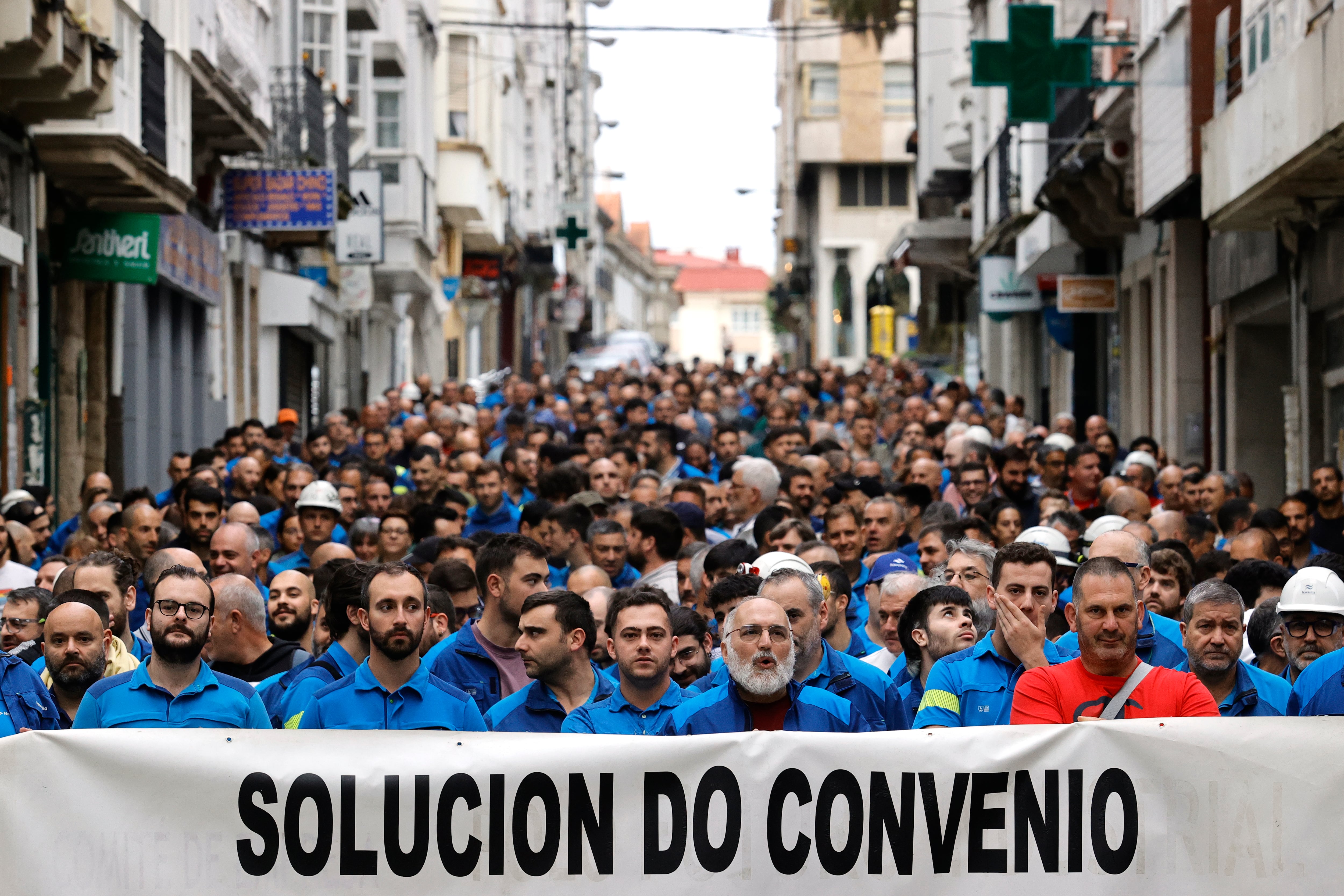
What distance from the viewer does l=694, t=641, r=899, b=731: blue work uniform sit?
746cm

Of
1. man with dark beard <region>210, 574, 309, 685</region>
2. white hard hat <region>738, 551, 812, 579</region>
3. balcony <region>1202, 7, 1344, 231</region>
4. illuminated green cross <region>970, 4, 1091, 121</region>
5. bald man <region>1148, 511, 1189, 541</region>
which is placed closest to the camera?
man with dark beard <region>210, 574, 309, 685</region>

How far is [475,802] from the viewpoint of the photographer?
653cm

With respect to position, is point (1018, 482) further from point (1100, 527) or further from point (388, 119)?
point (388, 119)

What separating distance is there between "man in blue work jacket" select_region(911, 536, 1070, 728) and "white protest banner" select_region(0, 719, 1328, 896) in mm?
523

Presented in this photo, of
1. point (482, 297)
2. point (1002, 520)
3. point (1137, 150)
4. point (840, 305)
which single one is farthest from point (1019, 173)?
point (840, 305)

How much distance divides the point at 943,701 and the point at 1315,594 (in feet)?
5.72

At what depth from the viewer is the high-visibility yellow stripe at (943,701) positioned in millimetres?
Answer: 7117

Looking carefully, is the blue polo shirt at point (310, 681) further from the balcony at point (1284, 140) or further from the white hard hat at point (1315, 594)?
the balcony at point (1284, 140)

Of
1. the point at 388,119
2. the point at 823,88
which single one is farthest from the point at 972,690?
the point at 823,88

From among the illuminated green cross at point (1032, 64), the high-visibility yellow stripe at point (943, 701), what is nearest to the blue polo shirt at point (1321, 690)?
the high-visibility yellow stripe at point (943, 701)

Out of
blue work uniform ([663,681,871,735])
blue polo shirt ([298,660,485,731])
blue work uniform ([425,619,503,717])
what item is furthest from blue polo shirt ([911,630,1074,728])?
blue work uniform ([425,619,503,717])

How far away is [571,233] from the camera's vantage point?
56.5 metres

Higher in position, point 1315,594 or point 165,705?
point 1315,594

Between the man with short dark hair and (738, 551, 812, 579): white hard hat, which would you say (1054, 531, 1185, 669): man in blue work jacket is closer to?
(738, 551, 812, 579): white hard hat
